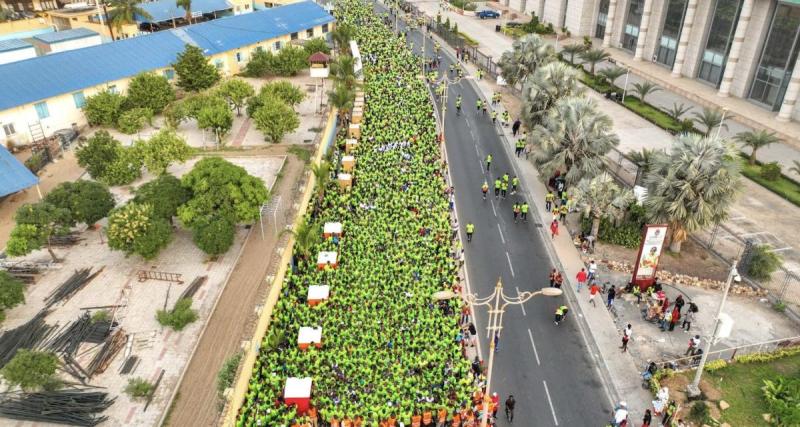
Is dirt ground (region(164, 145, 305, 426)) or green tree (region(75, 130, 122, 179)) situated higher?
green tree (region(75, 130, 122, 179))

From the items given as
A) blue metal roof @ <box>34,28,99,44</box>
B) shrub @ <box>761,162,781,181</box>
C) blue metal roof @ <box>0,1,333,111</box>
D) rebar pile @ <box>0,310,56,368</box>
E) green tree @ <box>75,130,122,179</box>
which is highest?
blue metal roof @ <box>34,28,99,44</box>

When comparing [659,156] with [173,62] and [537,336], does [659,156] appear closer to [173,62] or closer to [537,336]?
[537,336]

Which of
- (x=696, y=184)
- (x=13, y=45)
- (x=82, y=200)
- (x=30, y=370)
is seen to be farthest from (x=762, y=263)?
(x=13, y=45)

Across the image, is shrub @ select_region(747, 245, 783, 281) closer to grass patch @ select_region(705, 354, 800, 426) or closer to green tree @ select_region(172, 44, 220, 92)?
grass patch @ select_region(705, 354, 800, 426)

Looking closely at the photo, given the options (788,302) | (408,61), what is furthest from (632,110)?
(788,302)

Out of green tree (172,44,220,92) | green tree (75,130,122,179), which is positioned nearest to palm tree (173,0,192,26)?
green tree (172,44,220,92)
